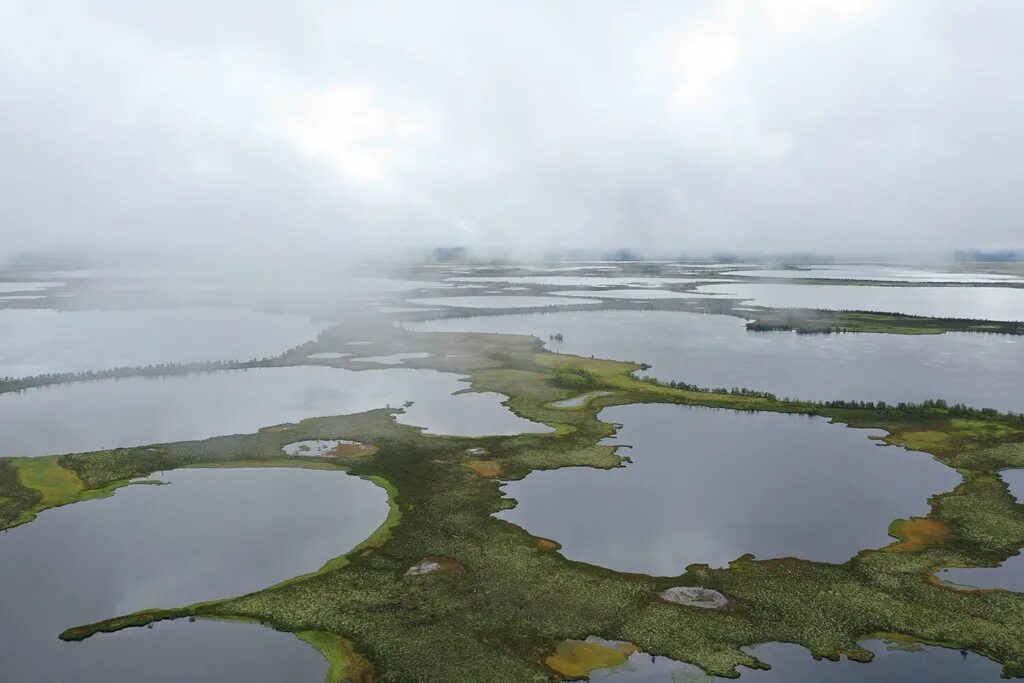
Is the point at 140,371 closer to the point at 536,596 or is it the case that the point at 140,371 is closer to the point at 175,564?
the point at 175,564

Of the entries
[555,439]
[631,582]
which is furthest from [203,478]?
[631,582]

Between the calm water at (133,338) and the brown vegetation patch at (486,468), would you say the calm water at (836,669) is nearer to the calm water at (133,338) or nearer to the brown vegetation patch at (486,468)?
the brown vegetation patch at (486,468)

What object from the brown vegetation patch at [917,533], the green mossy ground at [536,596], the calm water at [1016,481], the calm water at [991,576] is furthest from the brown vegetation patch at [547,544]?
the calm water at [1016,481]

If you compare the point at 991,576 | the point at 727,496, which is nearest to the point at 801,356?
the point at 727,496

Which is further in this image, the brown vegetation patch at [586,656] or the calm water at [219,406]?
the calm water at [219,406]

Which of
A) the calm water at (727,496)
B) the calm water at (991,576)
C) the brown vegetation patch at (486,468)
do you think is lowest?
the calm water at (727,496)

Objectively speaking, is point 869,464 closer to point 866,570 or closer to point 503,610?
point 866,570
